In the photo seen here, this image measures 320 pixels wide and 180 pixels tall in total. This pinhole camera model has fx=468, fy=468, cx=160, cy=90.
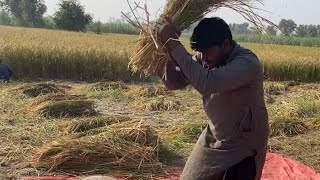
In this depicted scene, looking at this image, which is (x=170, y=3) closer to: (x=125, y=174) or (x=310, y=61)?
(x=125, y=174)

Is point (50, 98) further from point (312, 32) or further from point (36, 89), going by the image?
point (312, 32)

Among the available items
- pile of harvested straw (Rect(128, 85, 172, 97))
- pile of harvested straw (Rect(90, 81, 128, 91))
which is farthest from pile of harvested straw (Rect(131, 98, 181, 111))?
pile of harvested straw (Rect(90, 81, 128, 91))

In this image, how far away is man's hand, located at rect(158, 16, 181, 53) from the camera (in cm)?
244

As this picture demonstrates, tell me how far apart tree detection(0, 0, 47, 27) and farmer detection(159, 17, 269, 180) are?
65292 millimetres

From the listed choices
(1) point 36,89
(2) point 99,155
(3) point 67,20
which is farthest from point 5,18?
(2) point 99,155

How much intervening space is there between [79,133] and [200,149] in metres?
3.35

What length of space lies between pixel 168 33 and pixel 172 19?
186 mm

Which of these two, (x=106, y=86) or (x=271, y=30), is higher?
(x=271, y=30)

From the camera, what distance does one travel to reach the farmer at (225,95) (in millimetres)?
2242

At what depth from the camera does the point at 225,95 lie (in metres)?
2.36

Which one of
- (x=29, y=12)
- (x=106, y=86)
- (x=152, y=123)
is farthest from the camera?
(x=29, y=12)

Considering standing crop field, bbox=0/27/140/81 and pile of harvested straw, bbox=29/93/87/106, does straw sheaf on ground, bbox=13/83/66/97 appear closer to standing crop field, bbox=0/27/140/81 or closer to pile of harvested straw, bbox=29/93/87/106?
pile of harvested straw, bbox=29/93/87/106

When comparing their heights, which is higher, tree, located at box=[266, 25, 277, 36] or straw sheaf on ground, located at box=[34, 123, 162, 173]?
tree, located at box=[266, 25, 277, 36]

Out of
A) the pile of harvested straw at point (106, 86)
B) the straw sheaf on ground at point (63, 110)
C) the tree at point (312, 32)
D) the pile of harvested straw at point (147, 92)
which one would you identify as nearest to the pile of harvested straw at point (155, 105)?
the straw sheaf on ground at point (63, 110)
